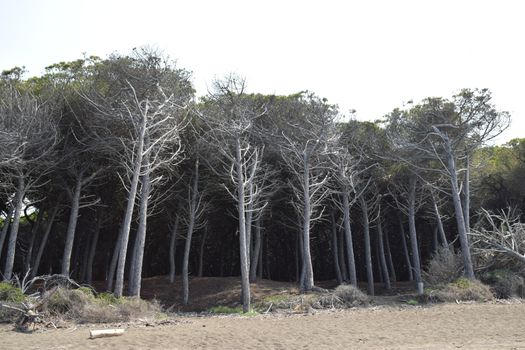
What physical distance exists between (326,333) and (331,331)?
0.33 m

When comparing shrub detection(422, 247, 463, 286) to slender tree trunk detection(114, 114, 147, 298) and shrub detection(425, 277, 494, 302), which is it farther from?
slender tree trunk detection(114, 114, 147, 298)

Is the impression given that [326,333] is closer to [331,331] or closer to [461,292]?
[331,331]

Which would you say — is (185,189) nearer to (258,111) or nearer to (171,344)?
(258,111)

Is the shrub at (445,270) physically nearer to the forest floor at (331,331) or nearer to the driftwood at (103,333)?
the forest floor at (331,331)

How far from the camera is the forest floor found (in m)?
9.23

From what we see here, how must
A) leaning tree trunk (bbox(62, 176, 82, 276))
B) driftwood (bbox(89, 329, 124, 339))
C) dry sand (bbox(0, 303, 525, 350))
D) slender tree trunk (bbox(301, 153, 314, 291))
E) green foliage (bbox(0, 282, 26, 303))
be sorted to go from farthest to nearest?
1. slender tree trunk (bbox(301, 153, 314, 291))
2. leaning tree trunk (bbox(62, 176, 82, 276))
3. green foliage (bbox(0, 282, 26, 303))
4. driftwood (bbox(89, 329, 124, 339))
5. dry sand (bbox(0, 303, 525, 350))

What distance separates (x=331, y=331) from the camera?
11.2 meters

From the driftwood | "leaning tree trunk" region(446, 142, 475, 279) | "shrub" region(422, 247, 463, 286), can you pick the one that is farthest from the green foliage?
"leaning tree trunk" region(446, 142, 475, 279)

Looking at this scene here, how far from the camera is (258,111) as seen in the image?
20219 mm

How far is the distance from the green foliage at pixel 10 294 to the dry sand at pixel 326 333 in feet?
4.30

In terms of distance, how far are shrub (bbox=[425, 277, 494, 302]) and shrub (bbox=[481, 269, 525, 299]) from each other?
69 cm

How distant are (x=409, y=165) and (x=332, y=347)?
50.4 feet

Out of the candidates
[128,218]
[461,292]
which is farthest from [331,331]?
[128,218]

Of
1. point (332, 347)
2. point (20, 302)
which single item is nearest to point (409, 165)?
point (332, 347)
